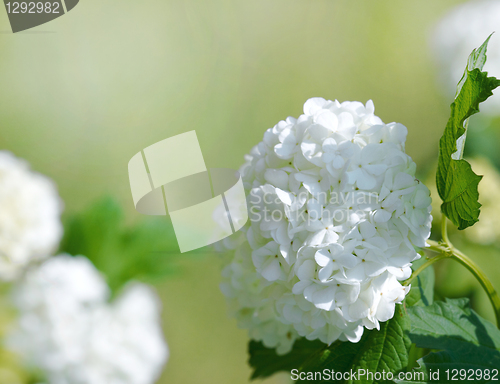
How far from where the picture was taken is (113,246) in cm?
91

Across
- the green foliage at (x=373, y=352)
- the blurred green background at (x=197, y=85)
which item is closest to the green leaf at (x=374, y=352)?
the green foliage at (x=373, y=352)

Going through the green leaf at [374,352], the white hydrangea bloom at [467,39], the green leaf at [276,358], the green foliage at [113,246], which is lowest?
the green leaf at [276,358]

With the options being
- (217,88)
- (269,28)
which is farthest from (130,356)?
(269,28)

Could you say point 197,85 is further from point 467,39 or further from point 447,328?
point 447,328

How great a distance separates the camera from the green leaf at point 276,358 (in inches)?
24.5

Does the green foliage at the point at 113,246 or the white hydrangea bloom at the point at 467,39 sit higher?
the white hydrangea bloom at the point at 467,39

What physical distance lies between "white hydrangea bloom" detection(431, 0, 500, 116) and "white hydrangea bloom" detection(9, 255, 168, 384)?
1.19 m

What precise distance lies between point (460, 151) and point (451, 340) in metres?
0.22

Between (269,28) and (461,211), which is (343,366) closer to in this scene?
(461,211)

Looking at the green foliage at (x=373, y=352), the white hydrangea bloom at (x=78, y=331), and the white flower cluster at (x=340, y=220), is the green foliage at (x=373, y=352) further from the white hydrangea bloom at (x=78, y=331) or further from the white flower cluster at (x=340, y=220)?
the white hydrangea bloom at (x=78, y=331)

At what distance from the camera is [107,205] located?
92cm

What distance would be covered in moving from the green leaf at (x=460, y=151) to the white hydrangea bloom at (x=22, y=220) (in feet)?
2.45

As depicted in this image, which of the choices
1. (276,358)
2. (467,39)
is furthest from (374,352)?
(467,39)

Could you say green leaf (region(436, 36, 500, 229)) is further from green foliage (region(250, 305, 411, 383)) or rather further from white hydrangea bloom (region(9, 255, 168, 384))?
white hydrangea bloom (region(9, 255, 168, 384))
